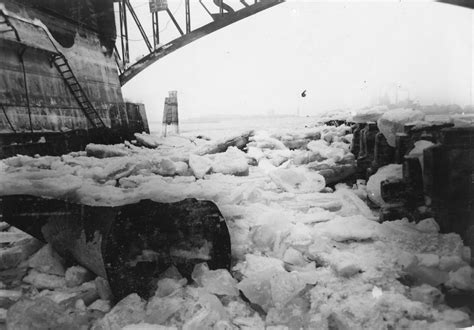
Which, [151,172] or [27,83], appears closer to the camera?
[151,172]

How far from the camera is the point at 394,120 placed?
2.54 meters

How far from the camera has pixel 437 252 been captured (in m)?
1.70

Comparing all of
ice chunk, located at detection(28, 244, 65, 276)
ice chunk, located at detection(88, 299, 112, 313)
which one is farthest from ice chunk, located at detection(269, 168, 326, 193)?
ice chunk, located at detection(28, 244, 65, 276)

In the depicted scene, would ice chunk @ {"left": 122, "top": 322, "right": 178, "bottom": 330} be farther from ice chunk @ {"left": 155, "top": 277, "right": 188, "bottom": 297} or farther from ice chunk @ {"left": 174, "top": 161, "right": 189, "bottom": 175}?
ice chunk @ {"left": 174, "top": 161, "right": 189, "bottom": 175}

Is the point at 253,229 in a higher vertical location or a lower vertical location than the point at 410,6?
lower

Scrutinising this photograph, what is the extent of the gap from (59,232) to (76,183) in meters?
0.32

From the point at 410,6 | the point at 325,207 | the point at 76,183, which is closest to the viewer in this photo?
the point at 76,183

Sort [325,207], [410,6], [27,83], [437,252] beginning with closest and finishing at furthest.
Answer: [437,252]
[410,6]
[325,207]
[27,83]

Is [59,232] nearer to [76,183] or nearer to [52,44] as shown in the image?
[76,183]

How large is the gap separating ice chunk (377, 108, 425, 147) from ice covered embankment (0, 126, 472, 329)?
688 mm

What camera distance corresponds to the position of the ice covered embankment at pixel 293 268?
4.91 feet

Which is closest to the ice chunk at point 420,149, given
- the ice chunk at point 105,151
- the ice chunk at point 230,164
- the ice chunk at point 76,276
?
the ice chunk at point 230,164

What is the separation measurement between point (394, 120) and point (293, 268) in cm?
166

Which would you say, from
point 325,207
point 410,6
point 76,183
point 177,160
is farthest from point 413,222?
point 76,183
